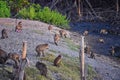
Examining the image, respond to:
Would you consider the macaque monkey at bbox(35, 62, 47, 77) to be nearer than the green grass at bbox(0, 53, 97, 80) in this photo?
Yes

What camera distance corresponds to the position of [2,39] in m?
17.2

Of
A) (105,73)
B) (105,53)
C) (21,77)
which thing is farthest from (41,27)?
(21,77)

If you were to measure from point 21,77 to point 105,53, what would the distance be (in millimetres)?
10825

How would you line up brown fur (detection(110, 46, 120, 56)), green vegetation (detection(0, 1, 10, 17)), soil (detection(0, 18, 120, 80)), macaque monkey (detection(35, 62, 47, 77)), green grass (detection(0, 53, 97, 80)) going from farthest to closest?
green vegetation (detection(0, 1, 10, 17)) < brown fur (detection(110, 46, 120, 56)) < soil (detection(0, 18, 120, 80)) < green grass (detection(0, 53, 97, 80)) < macaque monkey (detection(35, 62, 47, 77))

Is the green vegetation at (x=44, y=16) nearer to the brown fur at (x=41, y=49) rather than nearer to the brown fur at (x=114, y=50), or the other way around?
the brown fur at (x=114, y=50)

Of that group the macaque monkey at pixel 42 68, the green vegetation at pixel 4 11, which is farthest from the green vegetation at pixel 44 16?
the macaque monkey at pixel 42 68

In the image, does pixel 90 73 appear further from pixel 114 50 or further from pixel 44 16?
pixel 44 16

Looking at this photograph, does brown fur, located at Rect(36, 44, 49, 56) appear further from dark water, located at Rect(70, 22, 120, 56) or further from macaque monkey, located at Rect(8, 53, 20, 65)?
dark water, located at Rect(70, 22, 120, 56)

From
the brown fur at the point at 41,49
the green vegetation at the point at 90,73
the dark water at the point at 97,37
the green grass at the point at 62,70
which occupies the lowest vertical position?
the dark water at the point at 97,37

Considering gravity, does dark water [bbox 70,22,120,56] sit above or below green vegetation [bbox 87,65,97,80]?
below

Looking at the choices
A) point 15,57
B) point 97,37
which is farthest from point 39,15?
point 15,57

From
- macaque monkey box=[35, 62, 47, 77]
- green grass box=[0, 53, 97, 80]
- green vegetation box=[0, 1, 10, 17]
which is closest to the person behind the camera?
macaque monkey box=[35, 62, 47, 77]

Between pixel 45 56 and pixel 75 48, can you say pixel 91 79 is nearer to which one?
pixel 45 56

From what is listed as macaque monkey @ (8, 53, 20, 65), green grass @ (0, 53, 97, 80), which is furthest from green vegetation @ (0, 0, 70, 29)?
macaque monkey @ (8, 53, 20, 65)
